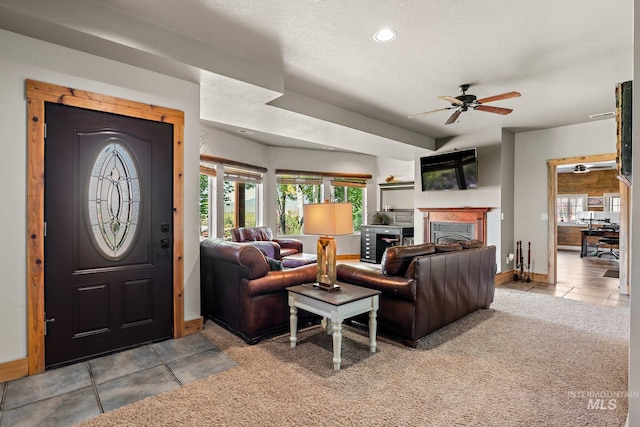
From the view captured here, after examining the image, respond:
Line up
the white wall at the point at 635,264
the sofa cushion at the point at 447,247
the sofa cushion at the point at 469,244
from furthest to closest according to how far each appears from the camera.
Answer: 1. the sofa cushion at the point at 469,244
2. the sofa cushion at the point at 447,247
3. the white wall at the point at 635,264

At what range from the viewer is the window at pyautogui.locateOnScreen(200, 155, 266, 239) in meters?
5.96

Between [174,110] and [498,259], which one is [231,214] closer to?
[174,110]

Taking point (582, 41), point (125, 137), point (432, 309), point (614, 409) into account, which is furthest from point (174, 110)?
point (614, 409)

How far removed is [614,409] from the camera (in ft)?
6.43

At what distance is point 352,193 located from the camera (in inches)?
339

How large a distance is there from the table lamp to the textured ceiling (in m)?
1.46

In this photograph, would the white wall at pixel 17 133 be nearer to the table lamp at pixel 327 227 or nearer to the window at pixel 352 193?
the table lamp at pixel 327 227

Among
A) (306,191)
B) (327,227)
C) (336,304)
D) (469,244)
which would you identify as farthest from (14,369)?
(306,191)

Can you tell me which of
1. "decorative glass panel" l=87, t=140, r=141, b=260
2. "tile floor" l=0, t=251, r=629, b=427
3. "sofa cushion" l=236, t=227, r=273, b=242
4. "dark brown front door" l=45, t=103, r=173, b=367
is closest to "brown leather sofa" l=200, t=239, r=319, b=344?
"tile floor" l=0, t=251, r=629, b=427

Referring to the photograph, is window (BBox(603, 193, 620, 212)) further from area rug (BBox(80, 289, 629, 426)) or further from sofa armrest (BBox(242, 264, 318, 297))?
sofa armrest (BBox(242, 264, 318, 297))

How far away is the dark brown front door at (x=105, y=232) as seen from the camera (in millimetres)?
2461

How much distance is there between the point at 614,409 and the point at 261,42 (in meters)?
3.66

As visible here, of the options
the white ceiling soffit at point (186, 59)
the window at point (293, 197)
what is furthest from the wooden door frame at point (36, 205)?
the window at point (293, 197)

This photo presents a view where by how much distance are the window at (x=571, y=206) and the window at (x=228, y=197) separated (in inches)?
391
